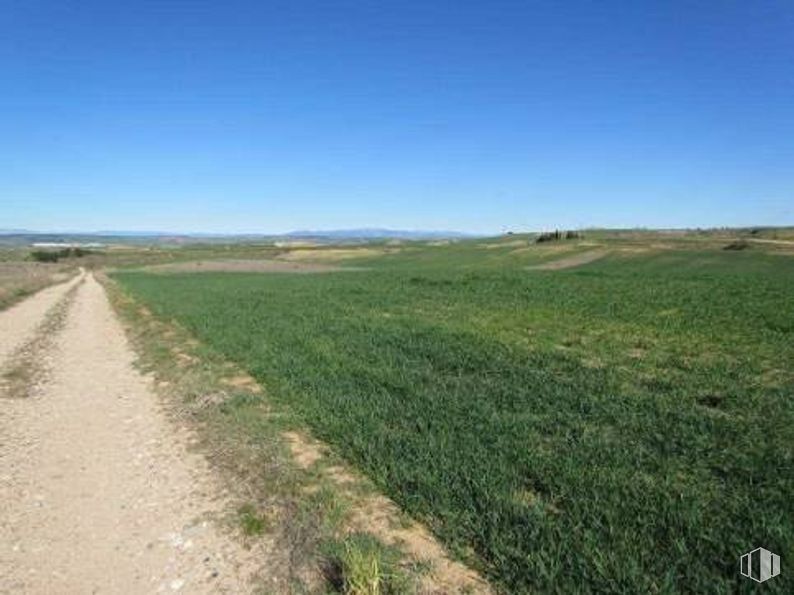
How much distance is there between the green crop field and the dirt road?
7.83 feet

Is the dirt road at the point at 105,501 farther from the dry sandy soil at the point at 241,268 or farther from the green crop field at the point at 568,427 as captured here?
the dry sandy soil at the point at 241,268

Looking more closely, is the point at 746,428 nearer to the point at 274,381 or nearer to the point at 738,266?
the point at 274,381

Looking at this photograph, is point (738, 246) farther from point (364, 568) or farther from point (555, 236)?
point (364, 568)

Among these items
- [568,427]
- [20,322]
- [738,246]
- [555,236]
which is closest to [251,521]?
Result: [568,427]

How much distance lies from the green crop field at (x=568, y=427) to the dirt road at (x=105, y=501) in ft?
7.83

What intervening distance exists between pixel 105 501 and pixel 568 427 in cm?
712

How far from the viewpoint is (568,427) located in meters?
9.96

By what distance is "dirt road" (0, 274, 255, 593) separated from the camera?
641 cm

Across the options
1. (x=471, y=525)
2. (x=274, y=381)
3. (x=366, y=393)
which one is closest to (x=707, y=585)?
(x=471, y=525)

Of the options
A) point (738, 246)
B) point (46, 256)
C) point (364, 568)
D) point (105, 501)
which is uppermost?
point (364, 568)

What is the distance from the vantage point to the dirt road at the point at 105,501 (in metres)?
6.41

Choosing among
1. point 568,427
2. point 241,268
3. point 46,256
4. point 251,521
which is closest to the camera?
point 251,521

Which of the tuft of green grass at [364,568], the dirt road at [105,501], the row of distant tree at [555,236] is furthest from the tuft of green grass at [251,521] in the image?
the row of distant tree at [555,236]

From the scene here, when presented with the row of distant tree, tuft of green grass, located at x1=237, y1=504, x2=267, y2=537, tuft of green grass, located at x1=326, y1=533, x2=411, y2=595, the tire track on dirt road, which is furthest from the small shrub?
tuft of green grass, located at x1=326, y1=533, x2=411, y2=595
